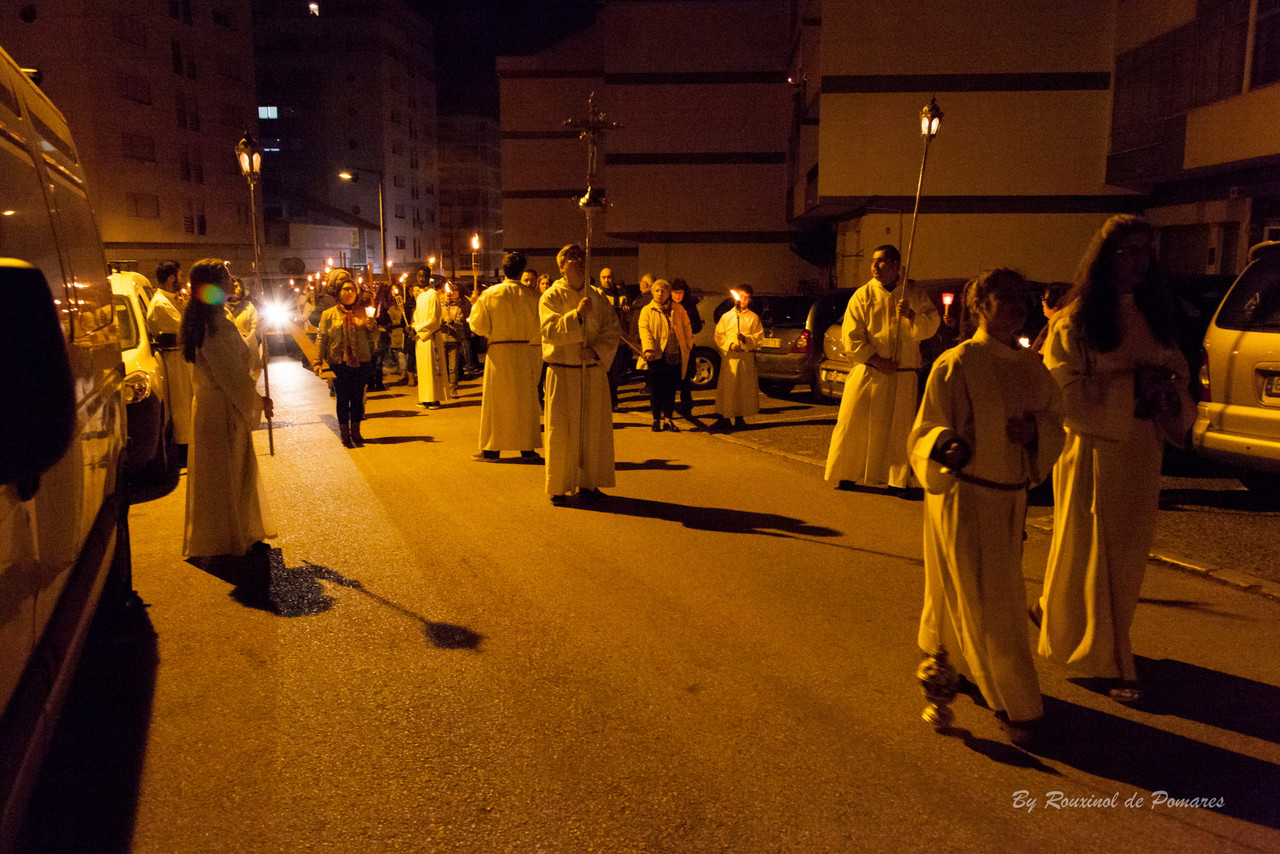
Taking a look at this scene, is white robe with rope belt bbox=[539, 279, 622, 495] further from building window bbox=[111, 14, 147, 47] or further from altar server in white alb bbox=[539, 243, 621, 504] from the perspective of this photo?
building window bbox=[111, 14, 147, 47]

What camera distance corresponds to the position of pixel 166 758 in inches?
149

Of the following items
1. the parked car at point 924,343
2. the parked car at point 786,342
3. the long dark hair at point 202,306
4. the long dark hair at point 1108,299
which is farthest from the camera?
the parked car at point 786,342

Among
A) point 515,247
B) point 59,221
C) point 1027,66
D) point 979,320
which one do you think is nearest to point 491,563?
point 59,221

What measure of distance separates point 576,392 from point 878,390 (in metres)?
2.64

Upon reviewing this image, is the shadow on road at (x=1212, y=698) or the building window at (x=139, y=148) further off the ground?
the building window at (x=139, y=148)

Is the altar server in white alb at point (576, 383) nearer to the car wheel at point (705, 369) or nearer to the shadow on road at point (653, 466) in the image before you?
the shadow on road at point (653, 466)

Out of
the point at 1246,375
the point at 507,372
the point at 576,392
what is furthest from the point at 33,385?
the point at 507,372

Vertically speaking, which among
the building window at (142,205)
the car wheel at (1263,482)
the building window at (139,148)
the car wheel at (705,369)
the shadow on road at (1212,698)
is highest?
the building window at (139,148)

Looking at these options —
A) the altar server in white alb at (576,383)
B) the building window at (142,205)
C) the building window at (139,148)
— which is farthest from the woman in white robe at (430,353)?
the building window at (139,148)

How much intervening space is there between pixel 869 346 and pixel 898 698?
4674mm

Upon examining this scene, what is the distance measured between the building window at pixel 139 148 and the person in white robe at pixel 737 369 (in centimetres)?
3852

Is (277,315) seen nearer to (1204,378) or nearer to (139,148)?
(139,148)

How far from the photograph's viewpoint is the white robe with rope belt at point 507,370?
10.2 m

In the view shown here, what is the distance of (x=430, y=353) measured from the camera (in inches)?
580
